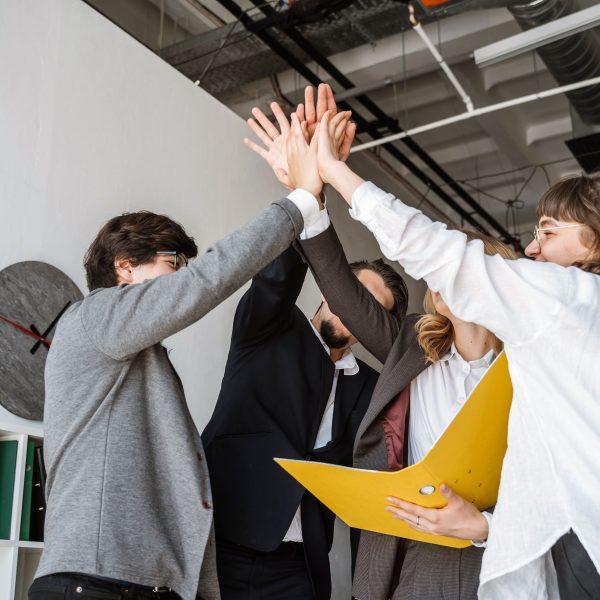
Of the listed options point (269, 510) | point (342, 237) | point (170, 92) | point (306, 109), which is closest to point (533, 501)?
point (269, 510)

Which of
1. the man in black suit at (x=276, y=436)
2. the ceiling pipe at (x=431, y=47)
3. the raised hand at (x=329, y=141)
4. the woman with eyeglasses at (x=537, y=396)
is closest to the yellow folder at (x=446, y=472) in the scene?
the woman with eyeglasses at (x=537, y=396)

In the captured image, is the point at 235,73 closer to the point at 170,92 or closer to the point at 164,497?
the point at 170,92

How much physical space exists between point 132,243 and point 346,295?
21.9 inches

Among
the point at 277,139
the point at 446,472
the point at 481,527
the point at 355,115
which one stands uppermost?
the point at 355,115

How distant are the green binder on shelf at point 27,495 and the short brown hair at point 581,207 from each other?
1806 mm

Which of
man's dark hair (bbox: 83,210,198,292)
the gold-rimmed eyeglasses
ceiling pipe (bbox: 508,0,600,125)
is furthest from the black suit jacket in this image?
ceiling pipe (bbox: 508,0,600,125)

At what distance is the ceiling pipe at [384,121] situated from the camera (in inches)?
185

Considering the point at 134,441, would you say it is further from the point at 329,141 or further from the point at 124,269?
the point at 329,141

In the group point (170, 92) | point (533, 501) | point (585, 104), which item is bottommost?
point (533, 501)

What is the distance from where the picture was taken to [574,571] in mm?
1129

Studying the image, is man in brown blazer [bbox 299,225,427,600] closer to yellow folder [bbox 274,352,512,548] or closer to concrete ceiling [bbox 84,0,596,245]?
yellow folder [bbox 274,352,512,548]

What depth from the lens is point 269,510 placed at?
6.51 feet

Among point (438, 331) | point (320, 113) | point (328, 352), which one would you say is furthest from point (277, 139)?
point (328, 352)

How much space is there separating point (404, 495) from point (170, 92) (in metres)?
2.89
